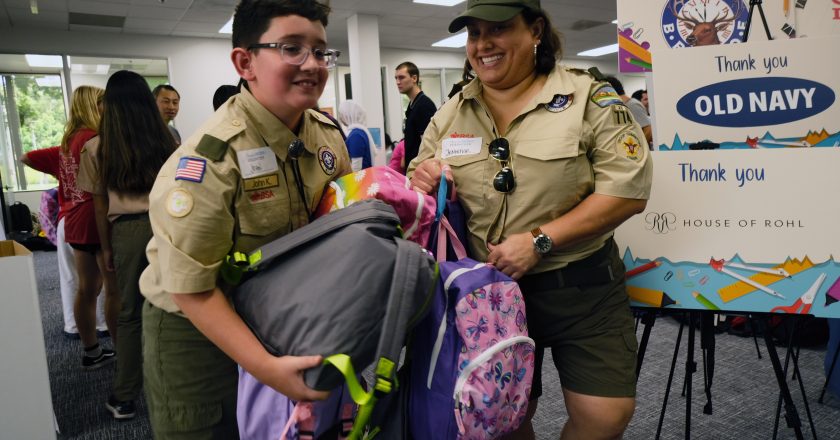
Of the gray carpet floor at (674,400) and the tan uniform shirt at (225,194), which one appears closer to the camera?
the tan uniform shirt at (225,194)

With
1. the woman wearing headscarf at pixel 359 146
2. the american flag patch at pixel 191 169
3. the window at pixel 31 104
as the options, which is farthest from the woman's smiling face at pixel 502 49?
the window at pixel 31 104

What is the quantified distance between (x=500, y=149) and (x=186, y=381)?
84 centimetres

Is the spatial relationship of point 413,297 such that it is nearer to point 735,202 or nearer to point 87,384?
point 735,202

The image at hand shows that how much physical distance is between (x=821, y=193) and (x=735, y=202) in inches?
7.4

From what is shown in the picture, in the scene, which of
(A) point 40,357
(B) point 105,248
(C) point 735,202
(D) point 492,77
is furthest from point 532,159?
(B) point 105,248

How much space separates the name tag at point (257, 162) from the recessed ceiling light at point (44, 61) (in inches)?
374

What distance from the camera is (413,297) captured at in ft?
3.05

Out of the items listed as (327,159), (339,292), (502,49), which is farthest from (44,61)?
(339,292)

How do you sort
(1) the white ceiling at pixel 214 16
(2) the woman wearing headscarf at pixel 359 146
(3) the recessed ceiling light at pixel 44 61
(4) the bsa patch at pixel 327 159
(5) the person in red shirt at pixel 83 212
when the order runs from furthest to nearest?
1. (3) the recessed ceiling light at pixel 44 61
2. (1) the white ceiling at pixel 214 16
3. (2) the woman wearing headscarf at pixel 359 146
4. (5) the person in red shirt at pixel 83 212
5. (4) the bsa patch at pixel 327 159

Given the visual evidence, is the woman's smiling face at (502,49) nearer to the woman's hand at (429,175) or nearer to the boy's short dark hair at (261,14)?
the woman's hand at (429,175)

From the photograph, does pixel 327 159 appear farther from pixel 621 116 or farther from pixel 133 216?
pixel 133 216

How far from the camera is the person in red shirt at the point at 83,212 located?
2.73 meters

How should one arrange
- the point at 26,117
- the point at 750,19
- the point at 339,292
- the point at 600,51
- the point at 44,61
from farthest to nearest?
the point at 600,51 < the point at 26,117 < the point at 44,61 < the point at 750,19 < the point at 339,292

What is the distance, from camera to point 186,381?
107 cm
